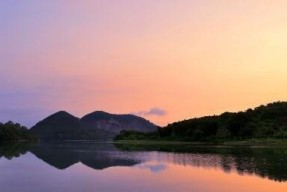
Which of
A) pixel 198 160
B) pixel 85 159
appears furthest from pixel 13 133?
pixel 198 160

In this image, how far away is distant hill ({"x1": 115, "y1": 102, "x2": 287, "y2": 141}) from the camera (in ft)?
302

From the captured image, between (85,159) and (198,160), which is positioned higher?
(85,159)

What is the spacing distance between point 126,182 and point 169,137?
10214cm

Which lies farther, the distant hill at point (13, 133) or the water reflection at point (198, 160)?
the distant hill at point (13, 133)

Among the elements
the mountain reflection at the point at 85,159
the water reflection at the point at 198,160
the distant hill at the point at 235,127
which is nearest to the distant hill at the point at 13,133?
the distant hill at the point at 235,127

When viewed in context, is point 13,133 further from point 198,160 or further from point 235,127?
point 198,160

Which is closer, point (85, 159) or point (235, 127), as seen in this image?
point (85, 159)

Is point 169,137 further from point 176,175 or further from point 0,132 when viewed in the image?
point 176,175

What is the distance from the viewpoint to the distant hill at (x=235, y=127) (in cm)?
9192

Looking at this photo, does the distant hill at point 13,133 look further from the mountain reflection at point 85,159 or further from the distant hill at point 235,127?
the mountain reflection at point 85,159

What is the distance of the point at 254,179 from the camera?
23.7 metres

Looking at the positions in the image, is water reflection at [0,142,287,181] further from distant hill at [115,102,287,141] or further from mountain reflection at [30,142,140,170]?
distant hill at [115,102,287,141]

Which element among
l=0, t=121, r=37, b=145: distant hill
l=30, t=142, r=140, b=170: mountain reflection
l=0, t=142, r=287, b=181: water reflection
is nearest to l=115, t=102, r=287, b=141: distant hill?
l=0, t=142, r=287, b=181: water reflection

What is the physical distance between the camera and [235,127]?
9894 centimetres
